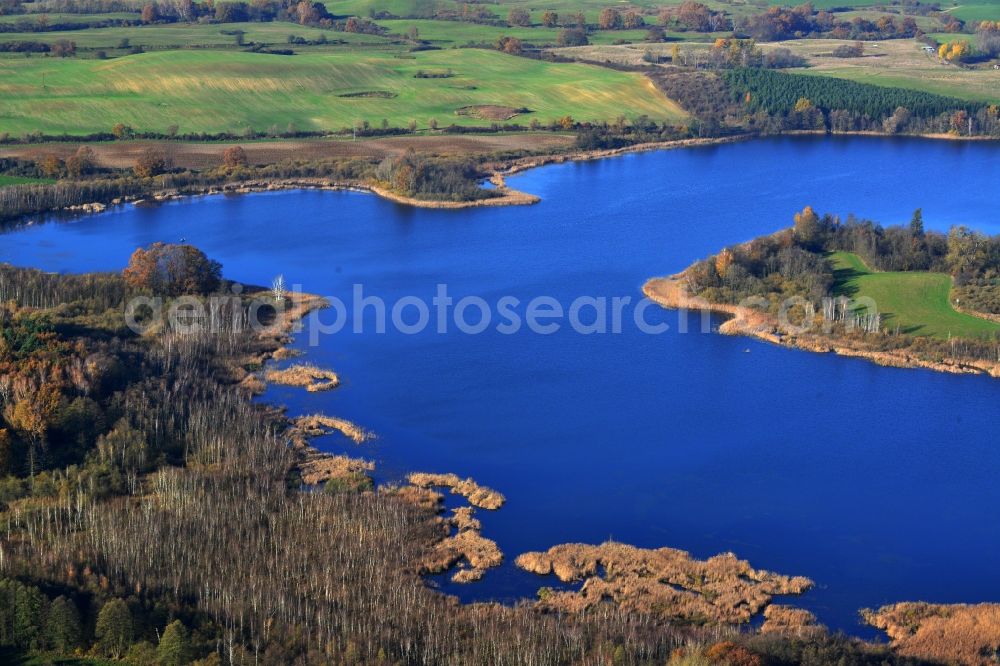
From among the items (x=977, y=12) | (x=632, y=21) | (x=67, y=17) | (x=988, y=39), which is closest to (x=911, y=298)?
(x=988, y=39)

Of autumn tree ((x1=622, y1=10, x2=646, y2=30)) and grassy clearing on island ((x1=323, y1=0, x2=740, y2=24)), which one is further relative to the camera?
grassy clearing on island ((x1=323, y1=0, x2=740, y2=24))

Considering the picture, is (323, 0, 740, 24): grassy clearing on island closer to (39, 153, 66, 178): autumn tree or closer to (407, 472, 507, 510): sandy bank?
(39, 153, 66, 178): autumn tree

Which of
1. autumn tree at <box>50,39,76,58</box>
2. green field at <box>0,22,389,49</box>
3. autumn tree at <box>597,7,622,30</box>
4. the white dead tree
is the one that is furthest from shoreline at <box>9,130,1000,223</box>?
autumn tree at <box>597,7,622,30</box>

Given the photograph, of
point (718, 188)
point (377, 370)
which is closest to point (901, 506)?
point (377, 370)

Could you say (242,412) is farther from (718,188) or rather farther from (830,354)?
(718,188)

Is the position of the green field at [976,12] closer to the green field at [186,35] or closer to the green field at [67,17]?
the green field at [186,35]

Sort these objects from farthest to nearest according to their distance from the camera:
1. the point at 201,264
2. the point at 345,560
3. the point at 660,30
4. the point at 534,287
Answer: the point at 660,30 < the point at 534,287 < the point at 201,264 < the point at 345,560
